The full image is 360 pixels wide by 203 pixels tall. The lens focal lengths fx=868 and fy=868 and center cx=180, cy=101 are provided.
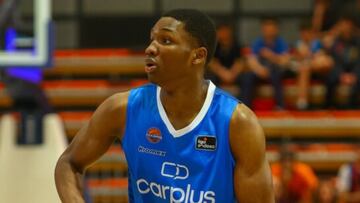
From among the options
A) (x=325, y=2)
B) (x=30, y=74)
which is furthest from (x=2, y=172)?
(x=325, y=2)

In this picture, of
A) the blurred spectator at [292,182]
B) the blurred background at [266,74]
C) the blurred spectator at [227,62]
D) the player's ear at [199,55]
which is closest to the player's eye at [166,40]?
the player's ear at [199,55]

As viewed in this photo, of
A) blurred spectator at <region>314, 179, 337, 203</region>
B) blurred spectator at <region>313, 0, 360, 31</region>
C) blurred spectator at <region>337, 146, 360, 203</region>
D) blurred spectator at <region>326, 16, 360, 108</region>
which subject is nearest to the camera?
blurred spectator at <region>314, 179, 337, 203</region>

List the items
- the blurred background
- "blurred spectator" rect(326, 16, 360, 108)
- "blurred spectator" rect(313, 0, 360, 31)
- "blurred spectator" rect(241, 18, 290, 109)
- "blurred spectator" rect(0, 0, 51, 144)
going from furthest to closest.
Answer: "blurred spectator" rect(313, 0, 360, 31) → "blurred spectator" rect(241, 18, 290, 109) → "blurred spectator" rect(326, 16, 360, 108) → the blurred background → "blurred spectator" rect(0, 0, 51, 144)

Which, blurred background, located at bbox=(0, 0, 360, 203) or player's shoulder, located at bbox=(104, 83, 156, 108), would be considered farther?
A: blurred background, located at bbox=(0, 0, 360, 203)

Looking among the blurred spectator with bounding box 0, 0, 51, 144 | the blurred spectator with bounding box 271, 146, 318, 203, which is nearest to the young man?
the blurred spectator with bounding box 0, 0, 51, 144

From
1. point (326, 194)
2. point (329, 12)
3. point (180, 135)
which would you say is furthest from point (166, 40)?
point (329, 12)

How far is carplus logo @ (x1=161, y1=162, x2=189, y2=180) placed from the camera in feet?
10.8

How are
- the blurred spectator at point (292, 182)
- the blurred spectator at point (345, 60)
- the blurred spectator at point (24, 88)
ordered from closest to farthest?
the blurred spectator at point (24, 88) → the blurred spectator at point (292, 182) → the blurred spectator at point (345, 60)

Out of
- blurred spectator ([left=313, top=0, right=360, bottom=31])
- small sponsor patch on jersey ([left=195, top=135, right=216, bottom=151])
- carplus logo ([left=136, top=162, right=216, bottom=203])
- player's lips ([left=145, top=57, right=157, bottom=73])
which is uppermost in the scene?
player's lips ([left=145, top=57, right=157, bottom=73])

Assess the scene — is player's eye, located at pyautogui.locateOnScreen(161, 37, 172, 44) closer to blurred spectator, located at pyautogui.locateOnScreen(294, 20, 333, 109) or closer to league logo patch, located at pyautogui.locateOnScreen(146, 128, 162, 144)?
league logo patch, located at pyautogui.locateOnScreen(146, 128, 162, 144)

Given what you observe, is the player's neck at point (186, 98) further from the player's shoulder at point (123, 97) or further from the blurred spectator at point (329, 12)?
the blurred spectator at point (329, 12)

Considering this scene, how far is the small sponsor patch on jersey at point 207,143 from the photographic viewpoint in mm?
3268

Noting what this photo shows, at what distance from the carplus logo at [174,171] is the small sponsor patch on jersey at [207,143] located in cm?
10

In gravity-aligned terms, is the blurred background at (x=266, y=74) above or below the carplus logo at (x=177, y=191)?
below
